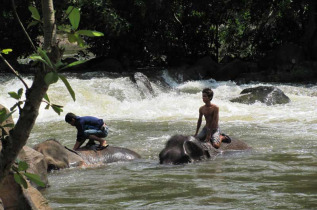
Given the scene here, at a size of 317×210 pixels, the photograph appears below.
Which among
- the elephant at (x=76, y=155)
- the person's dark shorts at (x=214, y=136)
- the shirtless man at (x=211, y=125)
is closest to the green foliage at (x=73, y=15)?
the elephant at (x=76, y=155)

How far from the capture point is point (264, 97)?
54.6 feet

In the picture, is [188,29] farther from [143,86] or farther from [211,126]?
[211,126]

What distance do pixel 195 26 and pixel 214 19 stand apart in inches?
30.7

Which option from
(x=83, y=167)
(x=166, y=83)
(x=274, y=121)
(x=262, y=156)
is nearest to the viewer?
(x=83, y=167)

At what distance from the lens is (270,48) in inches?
968

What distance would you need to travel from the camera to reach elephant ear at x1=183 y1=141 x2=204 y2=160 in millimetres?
8741

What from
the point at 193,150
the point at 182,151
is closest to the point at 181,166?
the point at 182,151

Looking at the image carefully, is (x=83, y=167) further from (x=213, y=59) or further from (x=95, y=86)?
(x=213, y=59)

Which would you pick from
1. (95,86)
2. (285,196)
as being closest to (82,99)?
(95,86)

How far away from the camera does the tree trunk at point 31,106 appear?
69.3 inches

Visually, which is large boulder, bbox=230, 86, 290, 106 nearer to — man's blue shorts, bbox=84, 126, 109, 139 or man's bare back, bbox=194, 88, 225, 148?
man's bare back, bbox=194, 88, 225, 148

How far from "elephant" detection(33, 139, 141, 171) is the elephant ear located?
899 mm

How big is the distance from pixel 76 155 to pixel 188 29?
52.6 ft

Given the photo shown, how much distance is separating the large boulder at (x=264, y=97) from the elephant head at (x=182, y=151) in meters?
8.02
